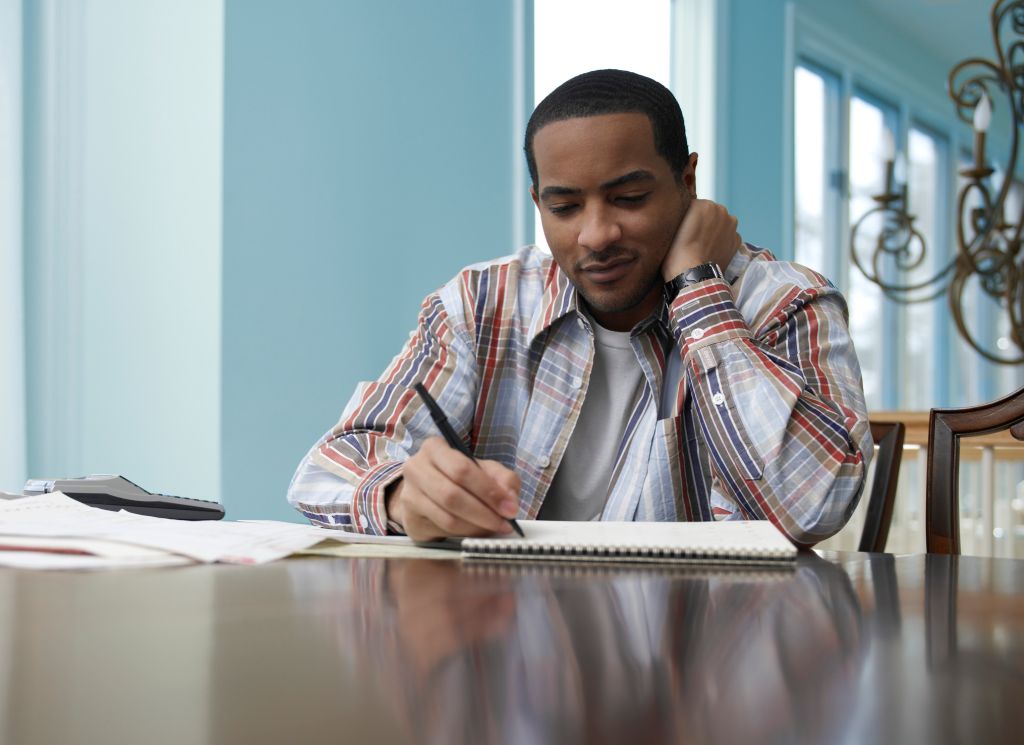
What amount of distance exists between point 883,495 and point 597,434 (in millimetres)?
410

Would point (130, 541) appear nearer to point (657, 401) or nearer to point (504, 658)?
point (504, 658)

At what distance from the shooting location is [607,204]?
137cm

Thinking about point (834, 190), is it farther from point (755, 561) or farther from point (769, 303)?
point (755, 561)

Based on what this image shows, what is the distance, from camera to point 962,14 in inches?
229

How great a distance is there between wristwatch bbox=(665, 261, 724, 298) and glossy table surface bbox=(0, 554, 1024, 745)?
699 mm

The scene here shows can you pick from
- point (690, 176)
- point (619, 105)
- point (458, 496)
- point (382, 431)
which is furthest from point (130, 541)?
point (690, 176)

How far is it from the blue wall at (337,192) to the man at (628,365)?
3.54ft

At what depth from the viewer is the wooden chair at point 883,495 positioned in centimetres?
143

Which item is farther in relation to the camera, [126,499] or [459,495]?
[126,499]

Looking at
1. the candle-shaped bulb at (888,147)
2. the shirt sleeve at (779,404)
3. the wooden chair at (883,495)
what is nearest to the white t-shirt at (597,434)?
the shirt sleeve at (779,404)

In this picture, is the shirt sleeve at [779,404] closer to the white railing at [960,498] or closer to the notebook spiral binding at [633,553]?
the white railing at [960,498]

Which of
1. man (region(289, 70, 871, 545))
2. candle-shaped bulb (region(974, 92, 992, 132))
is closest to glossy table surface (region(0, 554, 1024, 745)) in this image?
man (region(289, 70, 871, 545))

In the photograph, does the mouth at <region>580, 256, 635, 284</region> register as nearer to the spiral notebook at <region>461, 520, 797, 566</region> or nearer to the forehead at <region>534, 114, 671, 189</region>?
the forehead at <region>534, 114, 671, 189</region>

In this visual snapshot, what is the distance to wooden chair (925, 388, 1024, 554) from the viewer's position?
1.24 m
